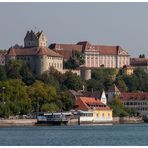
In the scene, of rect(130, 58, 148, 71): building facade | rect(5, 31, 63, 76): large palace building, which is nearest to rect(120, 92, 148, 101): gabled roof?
rect(5, 31, 63, 76): large palace building

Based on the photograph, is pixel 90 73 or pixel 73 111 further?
pixel 90 73

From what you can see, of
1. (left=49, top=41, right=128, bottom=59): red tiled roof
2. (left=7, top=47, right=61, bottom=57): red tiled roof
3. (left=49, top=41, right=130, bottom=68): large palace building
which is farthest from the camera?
(left=49, top=41, right=130, bottom=68): large palace building

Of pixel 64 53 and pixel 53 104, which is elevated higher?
pixel 64 53

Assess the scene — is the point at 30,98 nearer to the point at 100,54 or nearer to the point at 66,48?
the point at 66,48

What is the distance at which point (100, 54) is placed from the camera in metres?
155

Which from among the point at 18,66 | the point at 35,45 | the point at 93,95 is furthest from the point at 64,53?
the point at 93,95

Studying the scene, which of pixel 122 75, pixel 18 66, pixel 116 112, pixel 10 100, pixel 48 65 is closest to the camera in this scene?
pixel 10 100

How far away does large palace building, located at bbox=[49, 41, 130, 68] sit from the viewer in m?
151

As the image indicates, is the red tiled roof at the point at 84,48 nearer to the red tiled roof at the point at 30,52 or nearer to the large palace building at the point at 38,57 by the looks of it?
the large palace building at the point at 38,57

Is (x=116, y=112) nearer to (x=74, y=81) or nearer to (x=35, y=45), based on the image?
(x=74, y=81)

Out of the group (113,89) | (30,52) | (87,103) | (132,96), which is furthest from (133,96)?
(87,103)

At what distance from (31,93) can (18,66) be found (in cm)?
2355

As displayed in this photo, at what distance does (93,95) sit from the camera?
111 m

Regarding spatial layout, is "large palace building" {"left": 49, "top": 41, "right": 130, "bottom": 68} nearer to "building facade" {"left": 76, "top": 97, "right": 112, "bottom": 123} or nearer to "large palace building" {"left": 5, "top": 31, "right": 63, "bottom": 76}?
"large palace building" {"left": 5, "top": 31, "right": 63, "bottom": 76}
